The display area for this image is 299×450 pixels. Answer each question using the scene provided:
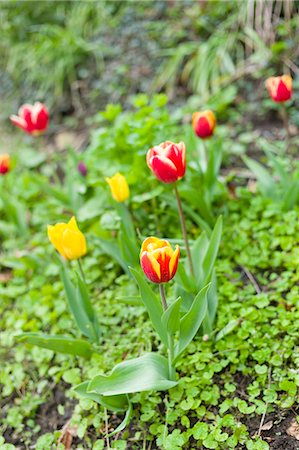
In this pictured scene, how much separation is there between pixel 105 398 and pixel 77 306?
0.41 m

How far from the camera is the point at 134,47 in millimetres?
4055

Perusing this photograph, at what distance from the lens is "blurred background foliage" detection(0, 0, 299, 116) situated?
11.3ft

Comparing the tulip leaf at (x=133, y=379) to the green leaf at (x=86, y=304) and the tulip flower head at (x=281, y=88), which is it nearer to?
the green leaf at (x=86, y=304)

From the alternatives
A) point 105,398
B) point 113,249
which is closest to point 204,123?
point 113,249

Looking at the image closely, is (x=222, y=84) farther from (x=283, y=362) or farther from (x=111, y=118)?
(x=283, y=362)

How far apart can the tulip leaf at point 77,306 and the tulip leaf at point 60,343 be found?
7 cm

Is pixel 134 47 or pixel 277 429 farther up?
pixel 134 47

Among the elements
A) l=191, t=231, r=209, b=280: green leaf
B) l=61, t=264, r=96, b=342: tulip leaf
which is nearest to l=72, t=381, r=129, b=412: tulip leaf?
l=61, t=264, r=96, b=342: tulip leaf

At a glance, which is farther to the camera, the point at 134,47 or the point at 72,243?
the point at 134,47

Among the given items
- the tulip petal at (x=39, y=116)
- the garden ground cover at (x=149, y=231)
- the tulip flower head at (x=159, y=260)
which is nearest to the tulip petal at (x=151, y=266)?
the tulip flower head at (x=159, y=260)

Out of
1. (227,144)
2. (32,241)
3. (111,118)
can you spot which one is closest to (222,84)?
(227,144)

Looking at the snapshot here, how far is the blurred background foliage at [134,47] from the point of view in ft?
11.3

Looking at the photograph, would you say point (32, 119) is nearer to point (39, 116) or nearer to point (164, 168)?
point (39, 116)

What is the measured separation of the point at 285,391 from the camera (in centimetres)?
179
